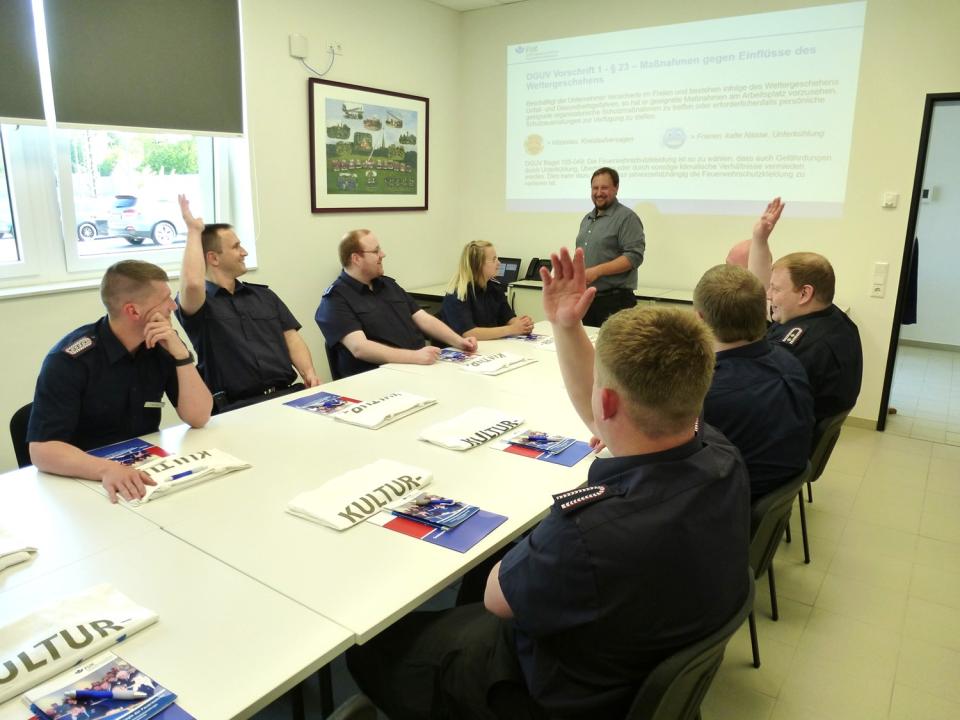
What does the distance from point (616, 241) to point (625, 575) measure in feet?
12.9

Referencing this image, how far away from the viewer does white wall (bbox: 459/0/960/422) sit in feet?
13.5

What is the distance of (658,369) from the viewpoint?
3.79ft

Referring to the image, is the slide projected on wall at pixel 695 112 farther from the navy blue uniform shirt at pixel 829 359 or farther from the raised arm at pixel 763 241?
the navy blue uniform shirt at pixel 829 359

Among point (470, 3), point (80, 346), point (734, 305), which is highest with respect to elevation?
point (470, 3)

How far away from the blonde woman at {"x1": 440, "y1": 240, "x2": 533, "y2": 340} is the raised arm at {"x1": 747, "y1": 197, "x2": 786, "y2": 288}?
4.01 ft

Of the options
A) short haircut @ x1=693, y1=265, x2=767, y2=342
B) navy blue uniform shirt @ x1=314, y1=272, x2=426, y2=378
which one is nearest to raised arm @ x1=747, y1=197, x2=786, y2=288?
short haircut @ x1=693, y1=265, x2=767, y2=342

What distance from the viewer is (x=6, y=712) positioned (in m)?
1.01

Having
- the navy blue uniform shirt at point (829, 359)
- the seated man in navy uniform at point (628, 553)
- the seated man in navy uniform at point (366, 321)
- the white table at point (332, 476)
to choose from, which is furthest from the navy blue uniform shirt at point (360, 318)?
the seated man in navy uniform at point (628, 553)

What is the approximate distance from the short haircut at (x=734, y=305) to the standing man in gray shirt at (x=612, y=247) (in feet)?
8.32

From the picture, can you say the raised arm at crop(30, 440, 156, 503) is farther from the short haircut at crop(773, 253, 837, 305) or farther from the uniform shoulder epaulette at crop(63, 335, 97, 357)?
the short haircut at crop(773, 253, 837, 305)

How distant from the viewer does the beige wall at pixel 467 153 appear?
13.4ft

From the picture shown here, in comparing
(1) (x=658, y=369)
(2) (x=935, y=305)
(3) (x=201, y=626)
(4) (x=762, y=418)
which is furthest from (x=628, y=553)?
(2) (x=935, y=305)

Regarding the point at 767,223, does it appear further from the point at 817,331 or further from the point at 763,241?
the point at 817,331

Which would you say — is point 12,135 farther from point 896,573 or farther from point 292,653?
point 896,573
